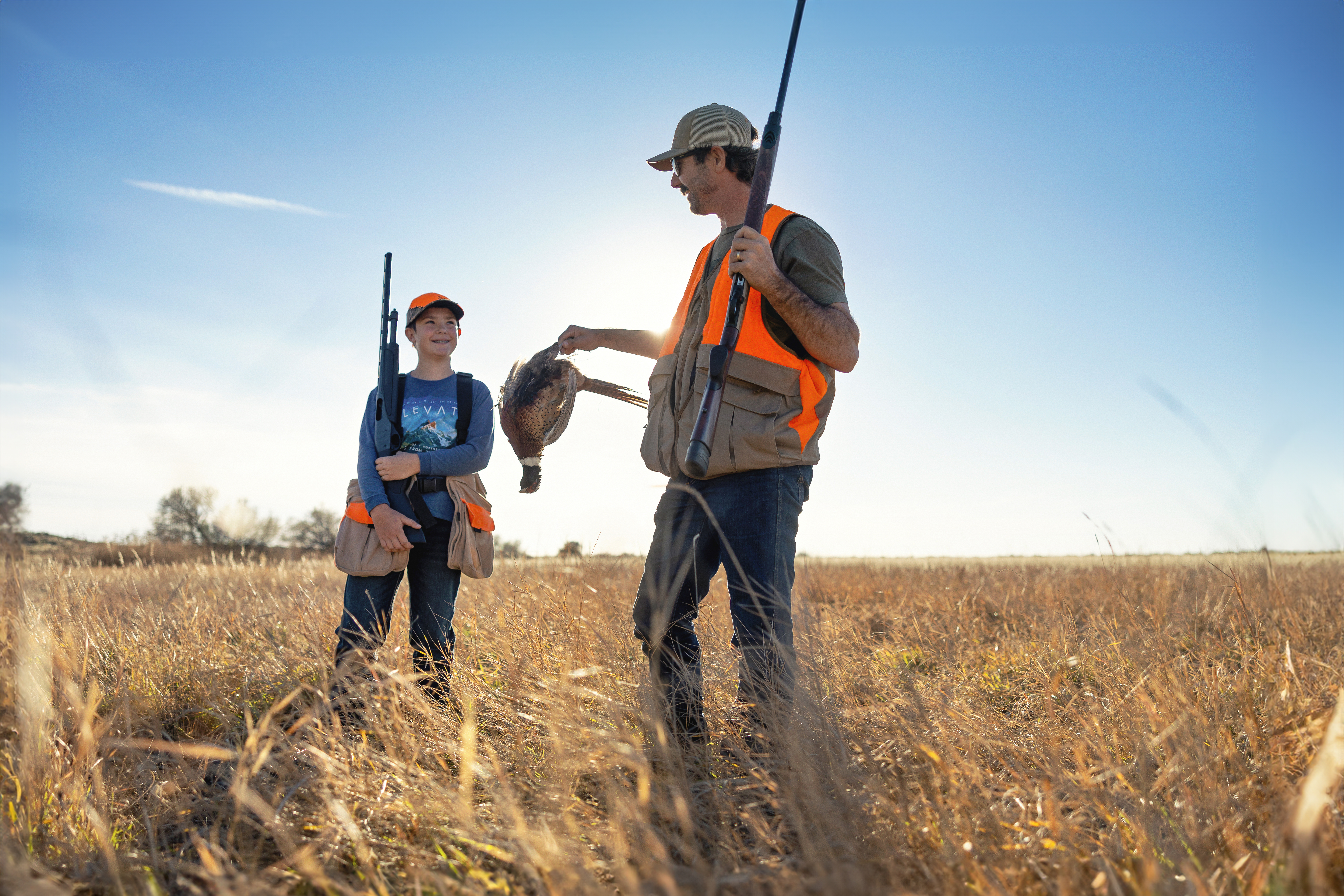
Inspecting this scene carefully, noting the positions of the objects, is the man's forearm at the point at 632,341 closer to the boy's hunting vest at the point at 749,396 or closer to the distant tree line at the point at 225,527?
the boy's hunting vest at the point at 749,396

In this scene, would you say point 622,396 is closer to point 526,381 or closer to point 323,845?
point 526,381

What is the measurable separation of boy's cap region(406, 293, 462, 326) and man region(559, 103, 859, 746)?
4.87ft

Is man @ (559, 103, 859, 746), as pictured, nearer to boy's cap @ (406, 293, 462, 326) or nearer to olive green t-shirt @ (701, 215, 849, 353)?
olive green t-shirt @ (701, 215, 849, 353)

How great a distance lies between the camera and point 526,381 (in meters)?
3.72

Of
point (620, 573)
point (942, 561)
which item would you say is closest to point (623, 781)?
point (620, 573)

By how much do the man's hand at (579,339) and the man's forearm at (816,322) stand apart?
3.35 feet

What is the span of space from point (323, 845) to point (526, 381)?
89.4 inches

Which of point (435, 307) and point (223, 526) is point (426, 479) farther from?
point (223, 526)

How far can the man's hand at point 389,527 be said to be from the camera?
336 cm

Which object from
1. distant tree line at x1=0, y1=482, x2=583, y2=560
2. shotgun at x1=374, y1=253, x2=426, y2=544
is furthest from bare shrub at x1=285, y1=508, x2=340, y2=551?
shotgun at x1=374, y1=253, x2=426, y2=544

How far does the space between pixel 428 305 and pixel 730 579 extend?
2219 mm

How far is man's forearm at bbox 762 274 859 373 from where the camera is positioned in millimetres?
2467

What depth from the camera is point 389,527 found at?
336cm

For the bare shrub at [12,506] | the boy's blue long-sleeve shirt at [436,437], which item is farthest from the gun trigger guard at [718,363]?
the bare shrub at [12,506]
